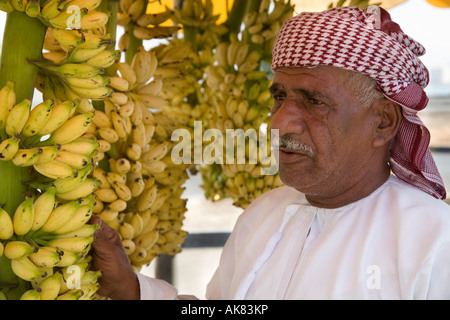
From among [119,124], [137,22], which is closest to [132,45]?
[137,22]

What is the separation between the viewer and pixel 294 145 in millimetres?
1351

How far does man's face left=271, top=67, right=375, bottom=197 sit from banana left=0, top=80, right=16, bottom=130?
0.68m

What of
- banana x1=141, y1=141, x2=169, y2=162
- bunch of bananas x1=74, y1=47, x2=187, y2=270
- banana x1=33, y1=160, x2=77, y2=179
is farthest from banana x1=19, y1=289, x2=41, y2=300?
banana x1=141, y1=141, x2=169, y2=162

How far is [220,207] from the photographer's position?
11.1 feet

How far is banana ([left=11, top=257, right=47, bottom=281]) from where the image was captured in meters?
0.95

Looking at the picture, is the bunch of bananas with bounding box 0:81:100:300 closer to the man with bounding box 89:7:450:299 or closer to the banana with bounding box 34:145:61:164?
the banana with bounding box 34:145:61:164

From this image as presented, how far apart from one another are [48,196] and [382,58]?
0.87m

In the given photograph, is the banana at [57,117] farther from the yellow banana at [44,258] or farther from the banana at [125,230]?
the banana at [125,230]

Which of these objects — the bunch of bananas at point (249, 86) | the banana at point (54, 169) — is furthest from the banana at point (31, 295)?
the bunch of bananas at point (249, 86)

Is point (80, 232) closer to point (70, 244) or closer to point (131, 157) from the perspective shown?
point (70, 244)
